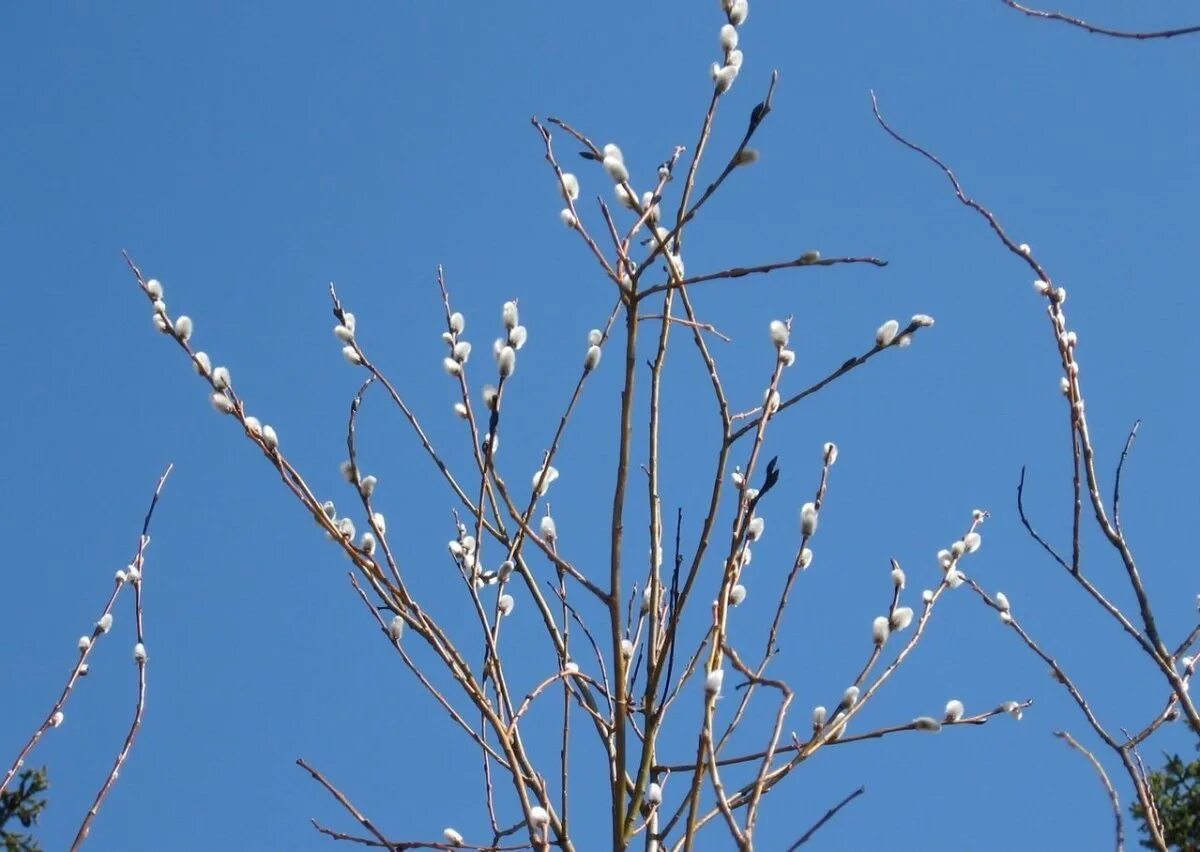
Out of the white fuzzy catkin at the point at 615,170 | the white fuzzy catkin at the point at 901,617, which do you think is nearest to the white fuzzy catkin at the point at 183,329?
the white fuzzy catkin at the point at 615,170

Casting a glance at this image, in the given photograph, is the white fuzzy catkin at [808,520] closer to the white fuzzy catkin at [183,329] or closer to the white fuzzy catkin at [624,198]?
the white fuzzy catkin at [624,198]

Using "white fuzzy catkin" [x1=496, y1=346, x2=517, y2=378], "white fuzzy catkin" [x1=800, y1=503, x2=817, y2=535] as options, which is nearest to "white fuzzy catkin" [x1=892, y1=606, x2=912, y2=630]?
"white fuzzy catkin" [x1=800, y1=503, x2=817, y2=535]

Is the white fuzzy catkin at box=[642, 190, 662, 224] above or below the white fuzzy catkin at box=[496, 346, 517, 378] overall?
above

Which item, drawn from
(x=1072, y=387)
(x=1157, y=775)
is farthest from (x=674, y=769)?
(x=1157, y=775)

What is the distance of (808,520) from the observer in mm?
2203

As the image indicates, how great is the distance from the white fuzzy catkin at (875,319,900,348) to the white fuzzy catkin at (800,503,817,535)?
0.35 meters

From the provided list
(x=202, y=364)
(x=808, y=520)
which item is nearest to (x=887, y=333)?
(x=808, y=520)

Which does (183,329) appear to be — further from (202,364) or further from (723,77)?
(723,77)

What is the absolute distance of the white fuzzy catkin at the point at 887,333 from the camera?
204 cm

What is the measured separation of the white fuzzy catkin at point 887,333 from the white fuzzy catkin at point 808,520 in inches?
13.6

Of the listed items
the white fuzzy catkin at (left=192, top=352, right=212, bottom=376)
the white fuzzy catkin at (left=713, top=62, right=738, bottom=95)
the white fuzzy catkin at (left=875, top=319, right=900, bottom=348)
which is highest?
the white fuzzy catkin at (left=713, top=62, right=738, bottom=95)

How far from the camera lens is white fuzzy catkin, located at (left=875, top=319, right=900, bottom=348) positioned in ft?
6.71

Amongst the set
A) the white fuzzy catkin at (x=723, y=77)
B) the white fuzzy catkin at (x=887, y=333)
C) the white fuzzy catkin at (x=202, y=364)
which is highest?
the white fuzzy catkin at (x=723, y=77)

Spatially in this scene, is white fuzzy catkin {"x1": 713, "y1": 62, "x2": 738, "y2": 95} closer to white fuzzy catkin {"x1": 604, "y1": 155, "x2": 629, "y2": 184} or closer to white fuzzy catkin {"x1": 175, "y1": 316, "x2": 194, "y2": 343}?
white fuzzy catkin {"x1": 604, "y1": 155, "x2": 629, "y2": 184}
